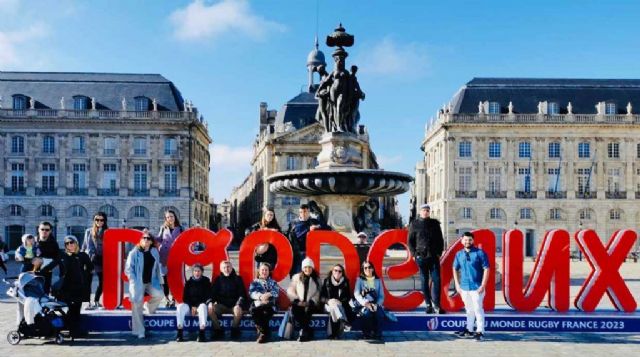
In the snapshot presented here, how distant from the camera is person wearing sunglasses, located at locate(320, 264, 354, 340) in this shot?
34.8 ft

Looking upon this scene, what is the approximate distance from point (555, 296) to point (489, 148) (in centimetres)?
5416

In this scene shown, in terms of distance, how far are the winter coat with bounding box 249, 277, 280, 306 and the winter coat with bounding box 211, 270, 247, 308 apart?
6.6 inches

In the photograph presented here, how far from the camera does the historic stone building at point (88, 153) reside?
61.2 m

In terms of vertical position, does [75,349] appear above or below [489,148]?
below

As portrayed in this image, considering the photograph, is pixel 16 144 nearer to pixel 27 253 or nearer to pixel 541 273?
pixel 27 253

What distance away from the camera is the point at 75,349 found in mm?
9984

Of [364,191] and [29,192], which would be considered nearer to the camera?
[364,191]

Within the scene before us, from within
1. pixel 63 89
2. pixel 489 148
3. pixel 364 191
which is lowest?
pixel 364 191

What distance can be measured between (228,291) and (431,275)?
11.5 feet

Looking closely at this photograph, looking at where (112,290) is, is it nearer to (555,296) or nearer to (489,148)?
(555,296)

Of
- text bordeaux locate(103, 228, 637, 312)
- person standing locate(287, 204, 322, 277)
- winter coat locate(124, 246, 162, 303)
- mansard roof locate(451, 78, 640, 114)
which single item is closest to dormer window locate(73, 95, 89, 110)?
mansard roof locate(451, 78, 640, 114)

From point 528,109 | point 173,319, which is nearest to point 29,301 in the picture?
point 173,319

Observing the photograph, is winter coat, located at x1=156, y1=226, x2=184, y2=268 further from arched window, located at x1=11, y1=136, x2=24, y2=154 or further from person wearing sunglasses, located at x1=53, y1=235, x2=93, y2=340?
arched window, located at x1=11, y1=136, x2=24, y2=154

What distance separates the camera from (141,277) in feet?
35.8
